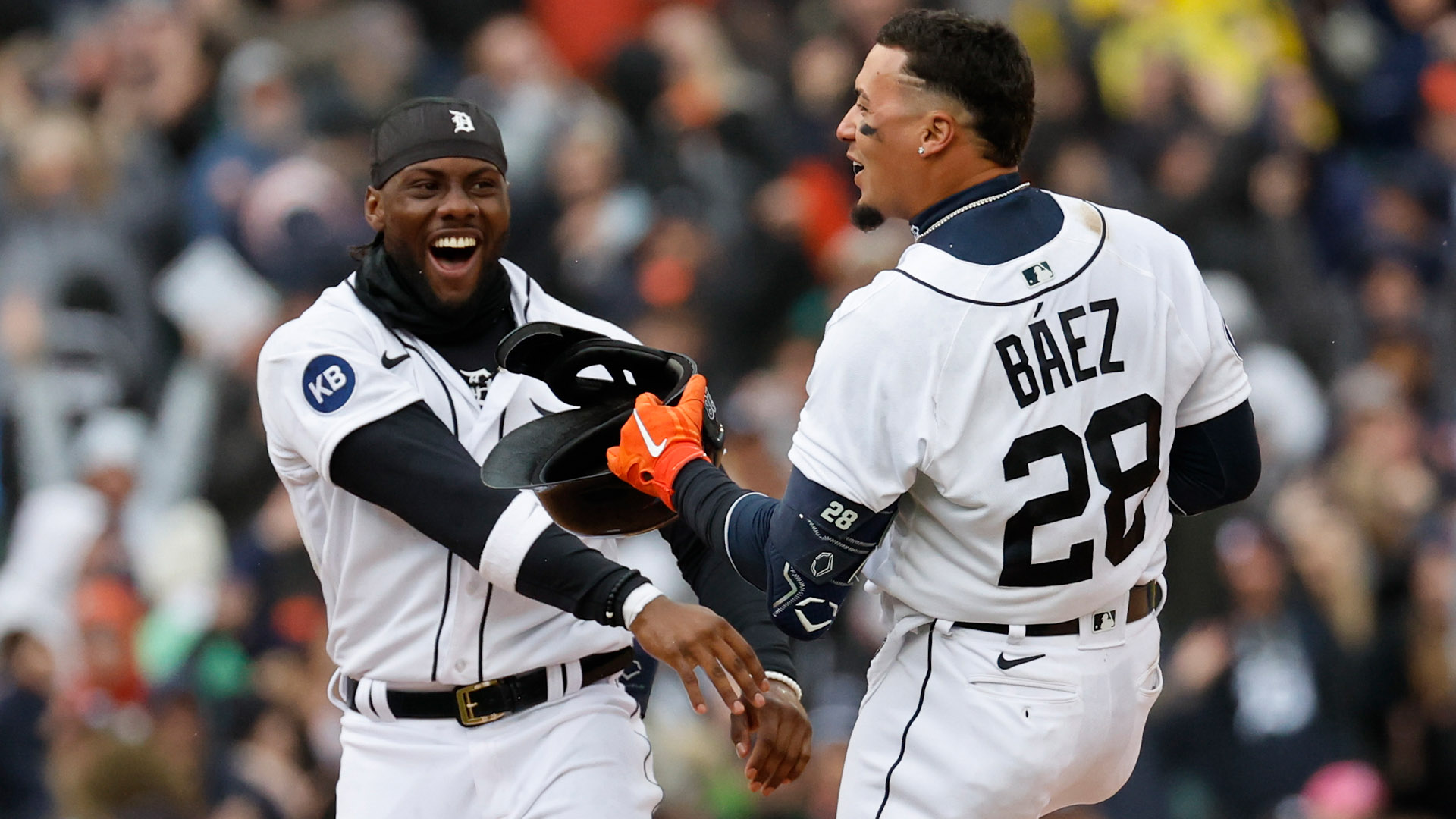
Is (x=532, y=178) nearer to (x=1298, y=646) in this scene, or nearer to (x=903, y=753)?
(x=1298, y=646)

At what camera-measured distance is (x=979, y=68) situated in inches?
136

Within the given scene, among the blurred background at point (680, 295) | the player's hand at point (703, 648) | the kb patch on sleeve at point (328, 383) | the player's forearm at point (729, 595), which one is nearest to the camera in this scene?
the player's hand at point (703, 648)

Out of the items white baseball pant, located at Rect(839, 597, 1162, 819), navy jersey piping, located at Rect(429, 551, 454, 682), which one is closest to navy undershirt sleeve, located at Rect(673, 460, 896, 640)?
white baseball pant, located at Rect(839, 597, 1162, 819)

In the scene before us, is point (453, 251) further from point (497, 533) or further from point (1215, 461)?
point (1215, 461)

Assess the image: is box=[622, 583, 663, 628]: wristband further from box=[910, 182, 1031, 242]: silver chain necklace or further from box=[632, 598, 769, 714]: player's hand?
box=[910, 182, 1031, 242]: silver chain necklace

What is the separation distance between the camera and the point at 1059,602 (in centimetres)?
346

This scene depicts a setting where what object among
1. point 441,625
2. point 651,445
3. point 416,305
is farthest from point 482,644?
point 416,305

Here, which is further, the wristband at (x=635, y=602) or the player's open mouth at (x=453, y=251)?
the player's open mouth at (x=453, y=251)

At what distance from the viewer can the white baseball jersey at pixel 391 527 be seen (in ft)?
12.7

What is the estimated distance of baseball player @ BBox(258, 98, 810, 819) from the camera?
3758mm

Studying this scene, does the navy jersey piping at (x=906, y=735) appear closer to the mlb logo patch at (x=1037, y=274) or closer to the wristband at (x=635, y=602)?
the wristband at (x=635, y=602)

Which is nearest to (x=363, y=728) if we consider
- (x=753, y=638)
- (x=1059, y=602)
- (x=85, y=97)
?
(x=753, y=638)

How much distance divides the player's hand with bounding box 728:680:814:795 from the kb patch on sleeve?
1.07 m

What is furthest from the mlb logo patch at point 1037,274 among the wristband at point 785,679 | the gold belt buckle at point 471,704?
the gold belt buckle at point 471,704
